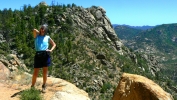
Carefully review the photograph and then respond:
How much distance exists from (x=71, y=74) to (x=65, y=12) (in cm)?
5183

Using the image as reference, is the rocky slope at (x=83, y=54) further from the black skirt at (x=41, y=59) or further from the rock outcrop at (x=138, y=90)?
the black skirt at (x=41, y=59)

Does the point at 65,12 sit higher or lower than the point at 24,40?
higher

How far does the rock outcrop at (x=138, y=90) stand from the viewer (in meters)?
10.0

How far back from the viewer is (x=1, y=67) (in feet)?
51.7

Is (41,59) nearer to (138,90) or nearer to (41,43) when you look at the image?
(41,43)

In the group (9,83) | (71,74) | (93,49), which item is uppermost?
(9,83)

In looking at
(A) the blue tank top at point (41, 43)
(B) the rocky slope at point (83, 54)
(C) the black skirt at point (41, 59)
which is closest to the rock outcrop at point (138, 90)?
(C) the black skirt at point (41, 59)

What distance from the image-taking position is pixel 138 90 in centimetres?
1055

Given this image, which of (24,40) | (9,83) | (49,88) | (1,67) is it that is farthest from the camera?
(24,40)

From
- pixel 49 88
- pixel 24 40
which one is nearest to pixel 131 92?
pixel 49 88

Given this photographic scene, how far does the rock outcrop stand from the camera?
10000 mm

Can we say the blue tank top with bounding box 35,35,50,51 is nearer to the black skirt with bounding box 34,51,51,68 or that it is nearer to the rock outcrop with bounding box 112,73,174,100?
the black skirt with bounding box 34,51,51,68

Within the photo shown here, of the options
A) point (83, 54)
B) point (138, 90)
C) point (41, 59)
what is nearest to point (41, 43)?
point (41, 59)

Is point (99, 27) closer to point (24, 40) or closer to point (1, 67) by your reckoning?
point (24, 40)
